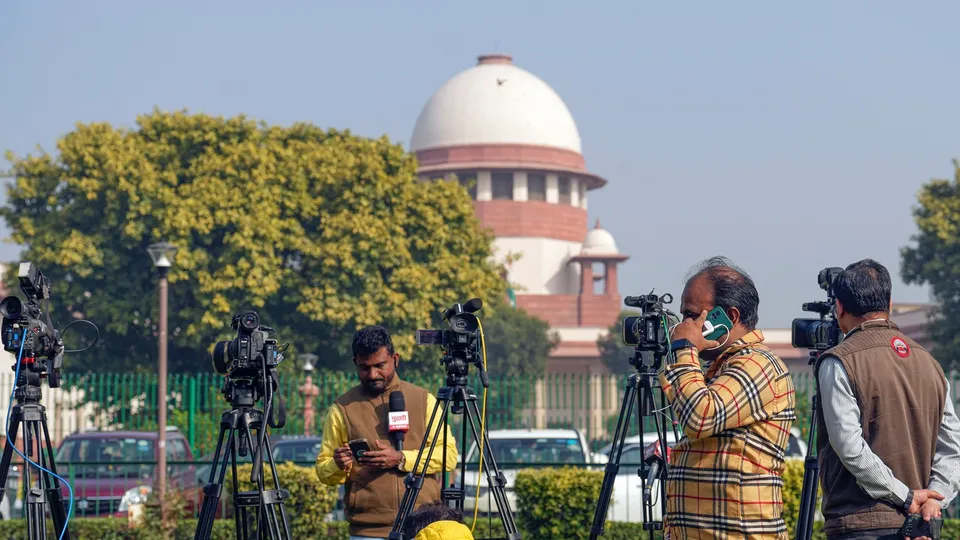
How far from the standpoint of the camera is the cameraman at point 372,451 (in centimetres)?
570

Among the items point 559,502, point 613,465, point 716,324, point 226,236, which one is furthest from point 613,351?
point 716,324

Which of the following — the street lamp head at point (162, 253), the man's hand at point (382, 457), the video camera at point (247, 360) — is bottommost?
the man's hand at point (382, 457)

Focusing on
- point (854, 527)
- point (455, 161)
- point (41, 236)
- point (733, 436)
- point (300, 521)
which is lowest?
point (300, 521)

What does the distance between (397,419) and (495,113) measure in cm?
5510

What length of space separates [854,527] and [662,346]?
152 cm

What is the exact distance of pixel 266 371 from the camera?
588cm

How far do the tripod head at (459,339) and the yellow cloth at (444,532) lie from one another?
216 cm

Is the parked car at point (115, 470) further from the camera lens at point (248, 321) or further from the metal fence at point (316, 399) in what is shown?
the camera lens at point (248, 321)

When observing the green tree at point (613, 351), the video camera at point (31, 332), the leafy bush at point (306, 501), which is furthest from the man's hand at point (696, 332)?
the green tree at point (613, 351)

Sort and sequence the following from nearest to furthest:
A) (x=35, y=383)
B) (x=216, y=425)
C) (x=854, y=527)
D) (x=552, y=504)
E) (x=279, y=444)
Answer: (x=854, y=527) < (x=35, y=383) < (x=552, y=504) < (x=279, y=444) < (x=216, y=425)

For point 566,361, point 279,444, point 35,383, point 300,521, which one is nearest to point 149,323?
point 279,444

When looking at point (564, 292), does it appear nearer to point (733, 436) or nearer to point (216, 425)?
point (216, 425)

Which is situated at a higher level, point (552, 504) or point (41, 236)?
point (41, 236)

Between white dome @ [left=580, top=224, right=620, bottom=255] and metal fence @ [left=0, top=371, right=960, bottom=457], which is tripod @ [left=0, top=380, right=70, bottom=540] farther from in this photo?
white dome @ [left=580, top=224, right=620, bottom=255]
